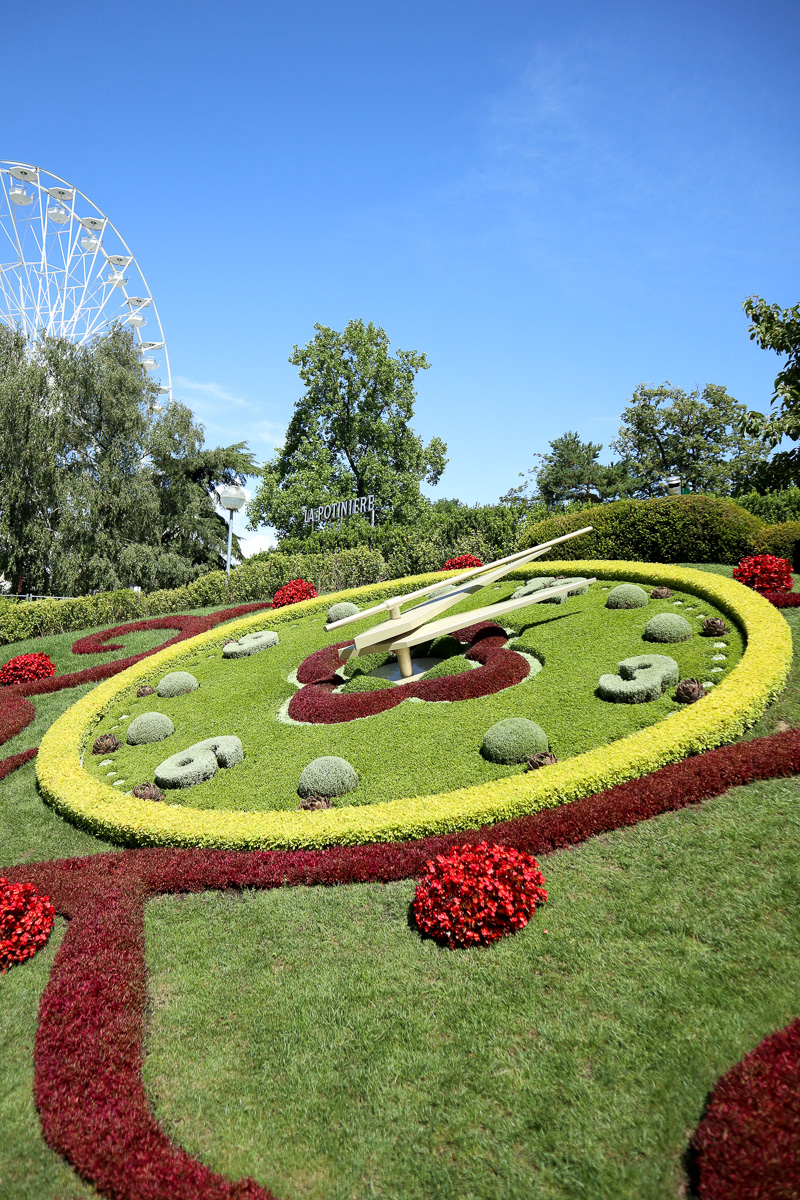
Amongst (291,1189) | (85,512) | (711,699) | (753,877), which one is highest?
(85,512)

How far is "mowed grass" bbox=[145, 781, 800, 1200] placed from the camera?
14.4 feet

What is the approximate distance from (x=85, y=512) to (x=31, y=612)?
1316 centimetres

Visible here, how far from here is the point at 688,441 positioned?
48.5 m

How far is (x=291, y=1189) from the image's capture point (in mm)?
4336

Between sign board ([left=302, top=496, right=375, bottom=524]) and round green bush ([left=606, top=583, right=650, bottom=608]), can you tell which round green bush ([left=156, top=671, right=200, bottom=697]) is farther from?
sign board ([left=302, top=496, right=375, bottom=524])

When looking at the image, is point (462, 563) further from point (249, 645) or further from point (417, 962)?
point (417, 962)

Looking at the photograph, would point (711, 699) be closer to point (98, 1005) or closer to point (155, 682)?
point (98, 1005)

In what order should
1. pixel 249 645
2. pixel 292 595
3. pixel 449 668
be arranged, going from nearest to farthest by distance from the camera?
pixel 449 668, pixel 249 645, pixel 292 595

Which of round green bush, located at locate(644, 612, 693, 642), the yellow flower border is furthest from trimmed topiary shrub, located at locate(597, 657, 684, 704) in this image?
round green bush, located at locate(644, 612, 693, 642)

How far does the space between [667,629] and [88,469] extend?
32231 mm

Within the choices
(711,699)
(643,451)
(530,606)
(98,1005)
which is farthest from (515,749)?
(643,451)

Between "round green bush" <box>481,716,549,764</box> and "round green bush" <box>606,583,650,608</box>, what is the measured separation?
5125 millimetres

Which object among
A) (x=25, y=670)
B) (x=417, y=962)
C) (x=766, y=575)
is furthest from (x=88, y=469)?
(x=417, y=962)

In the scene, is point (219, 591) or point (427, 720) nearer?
point (427, 720)
